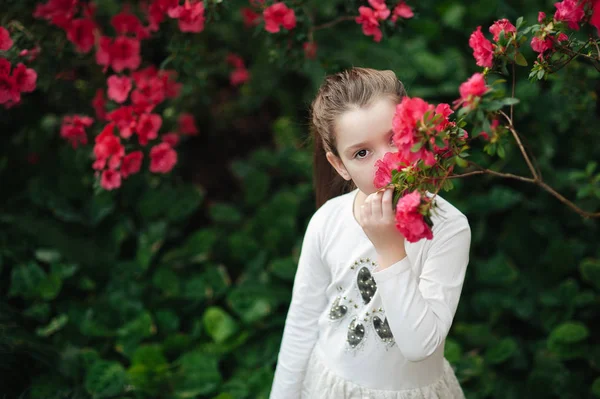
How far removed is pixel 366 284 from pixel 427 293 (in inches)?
7.7

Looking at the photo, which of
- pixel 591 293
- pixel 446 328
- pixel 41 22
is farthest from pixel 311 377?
pixel 41 22

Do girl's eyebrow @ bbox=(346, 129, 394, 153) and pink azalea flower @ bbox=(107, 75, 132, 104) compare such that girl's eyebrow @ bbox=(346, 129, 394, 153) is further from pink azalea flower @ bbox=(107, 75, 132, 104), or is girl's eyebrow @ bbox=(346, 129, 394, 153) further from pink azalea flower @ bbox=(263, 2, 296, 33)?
pink azalea flower @ bbox=(107, 75, 132, 104)

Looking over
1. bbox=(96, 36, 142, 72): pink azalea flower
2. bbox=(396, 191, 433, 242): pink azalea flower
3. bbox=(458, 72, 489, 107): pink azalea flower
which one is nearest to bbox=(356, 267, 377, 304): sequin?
bbox=(396, 191, 433, 242): pink azalea flower

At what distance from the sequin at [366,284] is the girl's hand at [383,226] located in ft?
0.68

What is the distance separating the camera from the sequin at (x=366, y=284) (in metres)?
1.50

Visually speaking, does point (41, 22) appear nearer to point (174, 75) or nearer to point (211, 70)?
point (174, 75)

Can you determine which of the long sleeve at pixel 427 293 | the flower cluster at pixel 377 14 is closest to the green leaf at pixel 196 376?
the long sleeve at pixel 427 293

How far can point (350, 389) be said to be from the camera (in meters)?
1.54

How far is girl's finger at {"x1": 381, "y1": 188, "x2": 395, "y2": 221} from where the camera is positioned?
124 centimetres

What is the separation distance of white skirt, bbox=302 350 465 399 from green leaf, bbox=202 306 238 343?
0.97 m

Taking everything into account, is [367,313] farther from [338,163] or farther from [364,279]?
[338,163]

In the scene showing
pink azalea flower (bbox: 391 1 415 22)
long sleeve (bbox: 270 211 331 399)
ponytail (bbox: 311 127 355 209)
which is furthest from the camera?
pink azalea flower (bbox: 391 1 415 22)

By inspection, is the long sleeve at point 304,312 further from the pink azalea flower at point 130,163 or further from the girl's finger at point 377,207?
the pink azalea flower at point 130,163

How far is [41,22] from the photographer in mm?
2385
